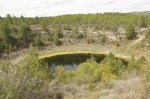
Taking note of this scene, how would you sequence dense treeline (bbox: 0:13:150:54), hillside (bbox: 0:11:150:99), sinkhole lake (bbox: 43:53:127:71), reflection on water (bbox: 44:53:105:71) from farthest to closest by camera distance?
dense treeline (bbox: 0:13:150:54), sinkhole lake (bbox: 43:53:127:71), reflection on water (bbox: 44:53:105:71), hillside (bbox: 0:11:150:99)

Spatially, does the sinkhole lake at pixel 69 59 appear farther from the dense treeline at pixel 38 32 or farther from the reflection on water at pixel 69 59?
the dense treeline at pixel 38 32

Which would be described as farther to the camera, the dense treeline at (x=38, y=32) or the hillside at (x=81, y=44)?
the dense treeline at (x=38, y=32)

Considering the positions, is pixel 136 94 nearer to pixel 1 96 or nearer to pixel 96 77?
pixel 1 96

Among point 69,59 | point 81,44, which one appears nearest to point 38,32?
point 81,44

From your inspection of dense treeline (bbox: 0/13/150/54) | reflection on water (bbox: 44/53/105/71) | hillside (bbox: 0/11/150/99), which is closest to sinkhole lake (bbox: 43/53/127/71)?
reflection on water (bbox: 44/53/105/71)

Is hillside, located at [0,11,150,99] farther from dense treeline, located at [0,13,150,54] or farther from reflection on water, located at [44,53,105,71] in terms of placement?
reflection on water, located at [44,53,105,71]

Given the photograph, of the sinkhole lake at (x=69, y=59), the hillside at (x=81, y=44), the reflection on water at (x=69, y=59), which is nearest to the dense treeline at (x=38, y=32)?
the hillside at (x=81, y=44)

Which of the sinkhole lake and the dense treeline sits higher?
the dense treeline

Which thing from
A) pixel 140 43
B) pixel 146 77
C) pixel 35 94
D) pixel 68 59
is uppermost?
pixel 146 77

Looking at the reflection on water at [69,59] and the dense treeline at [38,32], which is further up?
the dense treeline at [38,32]

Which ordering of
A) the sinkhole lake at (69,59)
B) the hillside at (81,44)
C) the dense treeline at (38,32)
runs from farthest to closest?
the dense treeline at (38,32)
the sinkhole lake at (69,59)
the hillside at (81,44)

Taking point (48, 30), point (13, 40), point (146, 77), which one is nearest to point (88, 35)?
point (48, 30)
